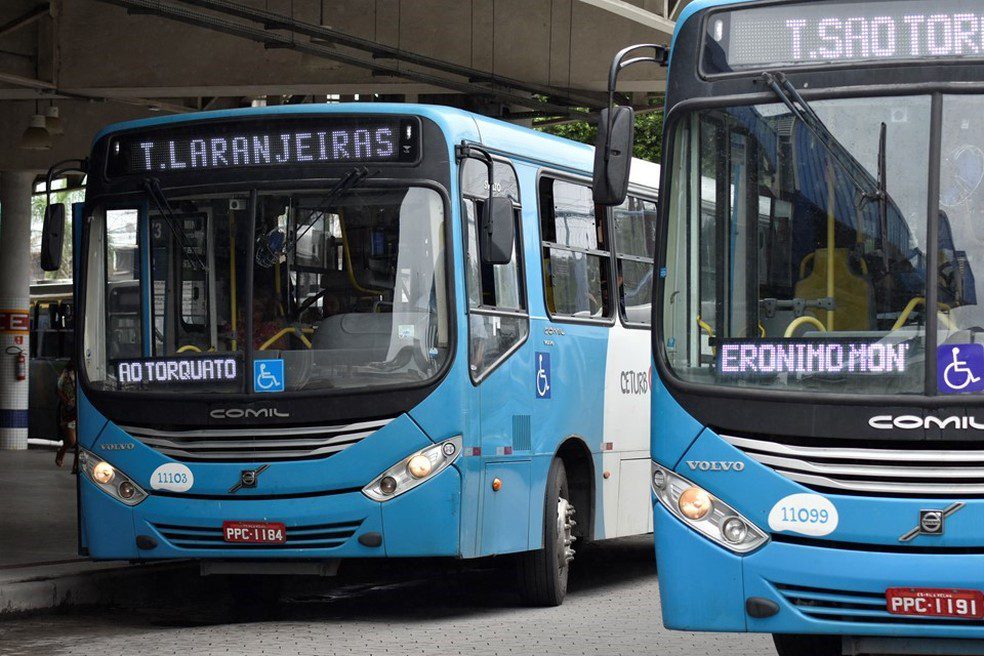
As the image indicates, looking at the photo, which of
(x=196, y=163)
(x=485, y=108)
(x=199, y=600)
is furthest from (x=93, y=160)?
(x=485, y=108)

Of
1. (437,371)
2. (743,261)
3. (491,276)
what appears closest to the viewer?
(743,261)

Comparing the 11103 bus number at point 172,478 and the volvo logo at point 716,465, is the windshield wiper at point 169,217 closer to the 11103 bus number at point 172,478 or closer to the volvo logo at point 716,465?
the 11103 bus number at point 172,478

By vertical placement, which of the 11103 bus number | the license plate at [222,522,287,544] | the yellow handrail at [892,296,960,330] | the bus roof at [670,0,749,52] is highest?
the bus roof at [670,0,749,52]

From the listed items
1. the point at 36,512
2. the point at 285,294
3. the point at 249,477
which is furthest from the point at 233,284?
the point at 36,512

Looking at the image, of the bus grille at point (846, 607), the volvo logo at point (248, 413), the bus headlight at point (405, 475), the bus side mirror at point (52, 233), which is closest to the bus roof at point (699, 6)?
the bus grille at point (846, 607)

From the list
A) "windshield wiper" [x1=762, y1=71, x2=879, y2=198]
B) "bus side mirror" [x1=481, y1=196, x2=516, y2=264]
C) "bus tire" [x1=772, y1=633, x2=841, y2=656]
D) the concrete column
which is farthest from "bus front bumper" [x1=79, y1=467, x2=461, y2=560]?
the concrete column

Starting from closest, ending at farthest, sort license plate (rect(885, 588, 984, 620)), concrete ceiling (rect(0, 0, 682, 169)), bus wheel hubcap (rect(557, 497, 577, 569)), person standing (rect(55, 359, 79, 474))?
license plate (rect(885, 588, 984, 620)), bus wheel hubcap (rect(557, 497, 577, 569)), concrete ceiling (rect(0, 0, 682, 169)), person standing (rect(55, 359, 79, 474))

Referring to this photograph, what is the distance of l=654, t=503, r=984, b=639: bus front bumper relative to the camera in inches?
270

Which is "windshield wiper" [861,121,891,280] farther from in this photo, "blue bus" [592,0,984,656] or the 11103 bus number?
the 11103 bus number

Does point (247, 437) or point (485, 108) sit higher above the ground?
point (485, 108)

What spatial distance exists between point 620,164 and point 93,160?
4.53 metres

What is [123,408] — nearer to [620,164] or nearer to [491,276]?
[491,276]

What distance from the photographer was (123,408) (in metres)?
10.6

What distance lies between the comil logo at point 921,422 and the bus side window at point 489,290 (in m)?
3.81
